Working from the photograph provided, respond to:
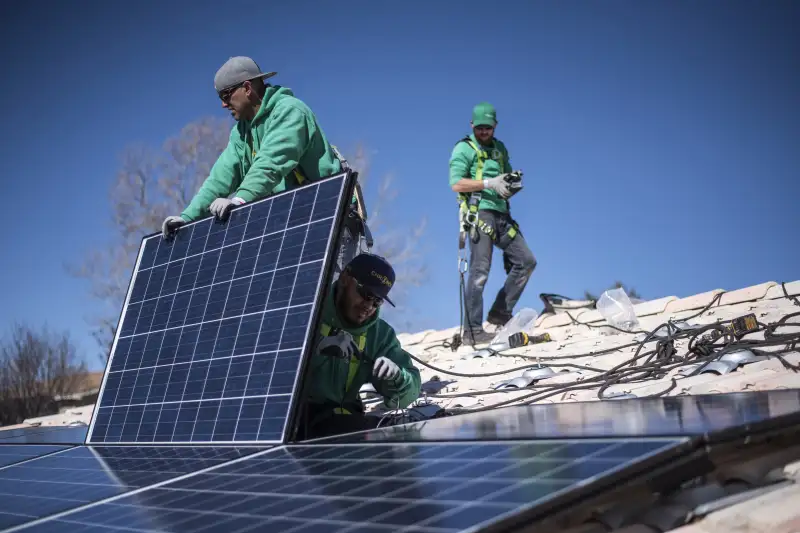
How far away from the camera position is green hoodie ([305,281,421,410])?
3.97 meters

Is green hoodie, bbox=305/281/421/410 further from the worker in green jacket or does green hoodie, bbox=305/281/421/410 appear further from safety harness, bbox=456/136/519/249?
safety harness, bbox=456/136/519/249

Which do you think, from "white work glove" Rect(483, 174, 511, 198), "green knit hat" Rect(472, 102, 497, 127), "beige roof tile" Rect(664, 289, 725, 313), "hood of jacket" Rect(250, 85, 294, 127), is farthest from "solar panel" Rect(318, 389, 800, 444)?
"green knit hat" Rect(472, 102, 497, 127)

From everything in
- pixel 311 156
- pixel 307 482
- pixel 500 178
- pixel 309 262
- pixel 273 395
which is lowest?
pixel 307 482

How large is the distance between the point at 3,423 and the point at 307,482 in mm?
12453

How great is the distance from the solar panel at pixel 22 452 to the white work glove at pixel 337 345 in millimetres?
1610

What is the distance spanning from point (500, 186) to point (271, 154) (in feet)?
15.9

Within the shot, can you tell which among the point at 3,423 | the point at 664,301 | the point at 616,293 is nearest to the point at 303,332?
the point at 616,293

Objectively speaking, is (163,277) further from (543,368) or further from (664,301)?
(664,301)

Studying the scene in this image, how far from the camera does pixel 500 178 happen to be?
356 inches

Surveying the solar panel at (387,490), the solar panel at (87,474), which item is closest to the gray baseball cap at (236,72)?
the solar panel at (87,474)

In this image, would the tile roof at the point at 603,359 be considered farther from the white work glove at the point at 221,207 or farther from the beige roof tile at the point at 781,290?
the white work glove at the point at 221,207

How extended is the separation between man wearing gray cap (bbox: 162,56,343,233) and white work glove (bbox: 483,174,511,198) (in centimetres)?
420

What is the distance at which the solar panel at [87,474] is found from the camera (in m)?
2.70

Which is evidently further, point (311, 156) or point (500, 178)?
point (500, 178)
